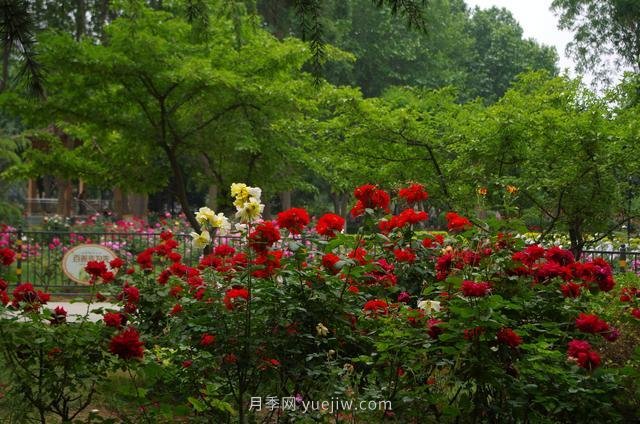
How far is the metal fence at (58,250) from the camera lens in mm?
14570

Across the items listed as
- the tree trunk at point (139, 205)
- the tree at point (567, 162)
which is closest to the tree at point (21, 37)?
the tree at point (567, 162)

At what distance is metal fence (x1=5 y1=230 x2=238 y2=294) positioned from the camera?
14.6 m

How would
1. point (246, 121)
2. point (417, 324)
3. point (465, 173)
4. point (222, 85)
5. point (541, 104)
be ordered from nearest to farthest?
1. point (417, 324)
2. point (465, 173)
3. point (541, 104)
4. point (222, 85)
5. point (246, 121)

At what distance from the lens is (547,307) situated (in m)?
4.23

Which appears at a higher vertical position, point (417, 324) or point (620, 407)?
point (417, 324)

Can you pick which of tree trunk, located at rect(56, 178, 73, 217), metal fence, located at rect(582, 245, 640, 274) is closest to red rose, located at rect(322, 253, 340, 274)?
metal fence, located at rect(582, 245, 640, 274)

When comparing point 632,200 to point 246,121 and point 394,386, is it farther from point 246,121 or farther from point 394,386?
point 394,386

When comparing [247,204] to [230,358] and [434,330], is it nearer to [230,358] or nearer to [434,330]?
[230,358]

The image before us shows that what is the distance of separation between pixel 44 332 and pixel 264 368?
1.15m

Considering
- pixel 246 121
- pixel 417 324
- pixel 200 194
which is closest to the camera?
pixel 417 324

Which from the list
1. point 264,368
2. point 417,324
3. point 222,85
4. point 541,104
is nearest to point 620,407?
point 417,324

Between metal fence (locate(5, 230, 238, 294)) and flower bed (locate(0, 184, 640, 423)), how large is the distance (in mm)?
9735

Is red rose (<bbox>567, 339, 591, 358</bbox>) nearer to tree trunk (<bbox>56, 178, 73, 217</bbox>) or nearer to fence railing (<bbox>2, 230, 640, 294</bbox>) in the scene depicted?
fence railing (<bbox>2, 230, 640, 294</bbox>)

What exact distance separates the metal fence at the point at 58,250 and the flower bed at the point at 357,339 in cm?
974
